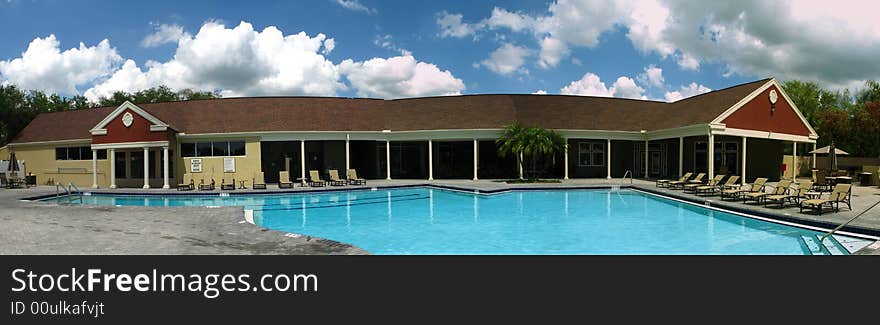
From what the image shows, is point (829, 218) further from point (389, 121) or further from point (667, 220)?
point (389, 121)

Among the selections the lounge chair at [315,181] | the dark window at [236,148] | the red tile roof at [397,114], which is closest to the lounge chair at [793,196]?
the red tile roof at [397,114]

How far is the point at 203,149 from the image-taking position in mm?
22688

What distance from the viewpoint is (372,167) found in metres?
27.0

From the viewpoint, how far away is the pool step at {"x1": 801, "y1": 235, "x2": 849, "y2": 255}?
311 inches

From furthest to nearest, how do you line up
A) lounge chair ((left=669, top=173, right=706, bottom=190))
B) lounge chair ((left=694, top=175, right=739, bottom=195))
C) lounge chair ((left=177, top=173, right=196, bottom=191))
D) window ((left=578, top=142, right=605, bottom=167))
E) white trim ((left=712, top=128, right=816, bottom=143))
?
window ((left=578, top=142, right=605, bottom=167))
white trim ((left=712, top=128, right=816, bottom=143))
lounge chair ((left=177, top=173, right=196, bottom=191))
lounge chair ((left=669, top=173, right=706, bottom=190))
lounge chair ((left=694, top=175, right=739, bottom=195))

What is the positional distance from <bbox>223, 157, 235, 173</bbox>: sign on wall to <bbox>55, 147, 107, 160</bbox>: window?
6718 millimetres

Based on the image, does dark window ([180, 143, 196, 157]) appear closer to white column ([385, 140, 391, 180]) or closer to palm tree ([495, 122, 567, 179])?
white column ([385, 140, 391, 180])

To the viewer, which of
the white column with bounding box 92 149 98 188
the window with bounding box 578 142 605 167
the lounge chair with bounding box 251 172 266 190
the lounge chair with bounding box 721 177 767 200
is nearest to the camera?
the lounge chair with bounding box 721 177 767 200

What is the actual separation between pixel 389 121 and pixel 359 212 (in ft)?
41.2

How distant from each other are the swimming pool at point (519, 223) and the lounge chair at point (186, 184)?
1.92 m

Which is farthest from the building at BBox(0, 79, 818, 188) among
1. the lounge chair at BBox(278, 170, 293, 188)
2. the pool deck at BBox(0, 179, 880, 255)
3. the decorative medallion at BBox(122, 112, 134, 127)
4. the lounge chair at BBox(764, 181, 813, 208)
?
the pool deck at BBox(0, 179, 880, 255)

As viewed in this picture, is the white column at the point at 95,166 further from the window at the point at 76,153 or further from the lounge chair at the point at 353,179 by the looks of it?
the lounge chair at the point at 353,179

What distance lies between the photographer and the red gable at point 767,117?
2133 cm
